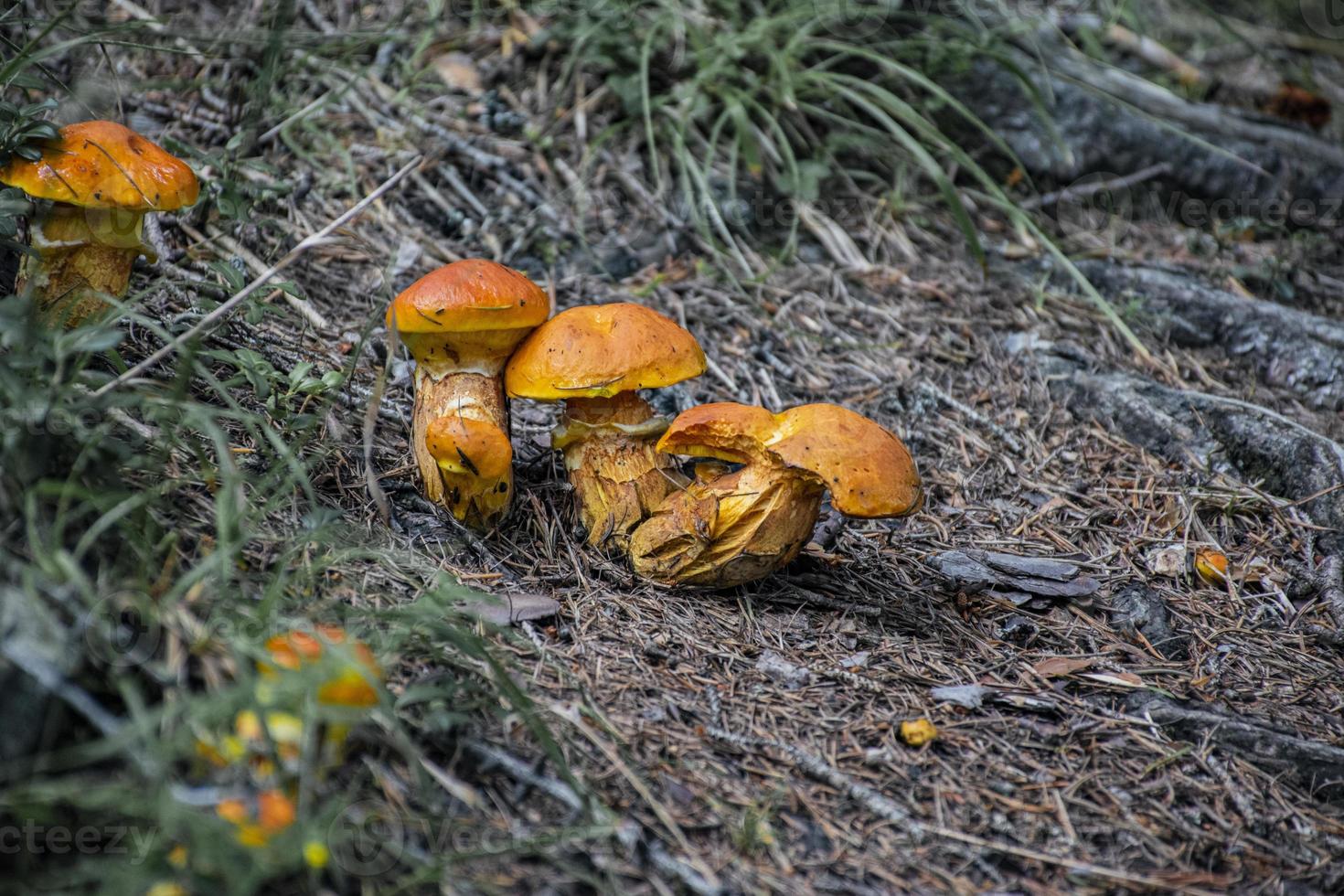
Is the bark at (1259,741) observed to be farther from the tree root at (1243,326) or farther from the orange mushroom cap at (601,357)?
the tree root at (1243,326)

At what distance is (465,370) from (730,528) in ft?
3.12

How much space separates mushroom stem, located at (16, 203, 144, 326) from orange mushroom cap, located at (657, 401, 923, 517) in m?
1.72

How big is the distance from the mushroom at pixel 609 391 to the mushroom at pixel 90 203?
1083 millimetres

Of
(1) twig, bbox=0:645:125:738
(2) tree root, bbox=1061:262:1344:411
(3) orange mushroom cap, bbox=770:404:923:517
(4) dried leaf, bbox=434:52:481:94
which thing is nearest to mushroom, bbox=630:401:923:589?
(3) orange mushroom cap, bbox=770:404:923:517

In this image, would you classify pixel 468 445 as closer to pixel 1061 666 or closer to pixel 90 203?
pixel 90 203

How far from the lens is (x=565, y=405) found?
113 inches

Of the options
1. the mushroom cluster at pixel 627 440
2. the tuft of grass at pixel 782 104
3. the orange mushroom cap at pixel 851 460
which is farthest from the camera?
the tuft of grass at pixel 782 104

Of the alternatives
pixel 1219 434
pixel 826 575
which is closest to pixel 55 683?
pixel 826 575

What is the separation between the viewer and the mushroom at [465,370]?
101 inches

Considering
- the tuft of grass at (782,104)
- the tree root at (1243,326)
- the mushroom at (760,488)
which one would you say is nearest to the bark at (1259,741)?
the mushroom at (760,488)

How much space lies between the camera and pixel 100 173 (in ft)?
7.91

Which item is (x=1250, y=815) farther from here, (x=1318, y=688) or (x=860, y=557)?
(x=860, y=557)

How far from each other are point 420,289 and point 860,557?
5.60ft

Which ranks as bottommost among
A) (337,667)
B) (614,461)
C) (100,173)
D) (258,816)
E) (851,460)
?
(614,461)
